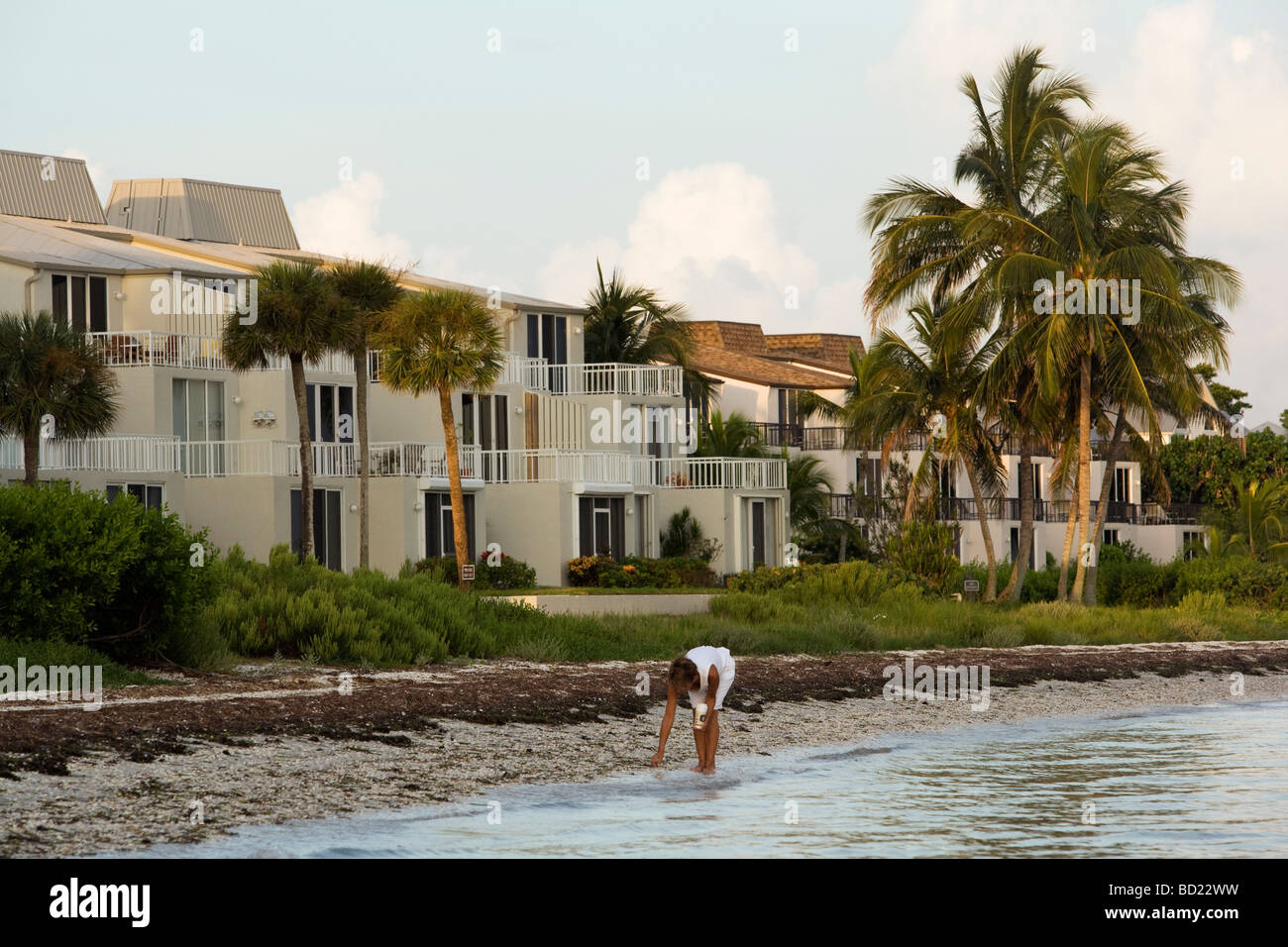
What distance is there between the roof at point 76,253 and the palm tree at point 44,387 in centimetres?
944

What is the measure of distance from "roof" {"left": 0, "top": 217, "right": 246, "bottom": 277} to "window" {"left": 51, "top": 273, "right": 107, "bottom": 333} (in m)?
0.36

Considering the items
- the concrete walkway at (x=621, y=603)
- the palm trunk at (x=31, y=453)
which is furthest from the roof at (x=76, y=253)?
the concrete walkway at (x=621, y=603)

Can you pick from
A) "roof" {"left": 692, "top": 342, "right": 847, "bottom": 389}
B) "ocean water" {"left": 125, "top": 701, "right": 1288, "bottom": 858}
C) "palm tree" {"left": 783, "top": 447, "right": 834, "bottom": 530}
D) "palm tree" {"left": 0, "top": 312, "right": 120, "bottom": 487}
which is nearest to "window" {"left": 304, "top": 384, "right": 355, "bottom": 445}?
"palm tree" {"left": 0, "top": 312, "right": 120, "bottom": 487}

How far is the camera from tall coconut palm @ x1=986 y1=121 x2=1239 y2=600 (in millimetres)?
36031

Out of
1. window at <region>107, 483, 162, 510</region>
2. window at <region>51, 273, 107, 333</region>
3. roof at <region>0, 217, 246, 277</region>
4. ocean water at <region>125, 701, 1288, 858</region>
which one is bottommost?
ocean water at <region>125, 701, 1288, 858</region>

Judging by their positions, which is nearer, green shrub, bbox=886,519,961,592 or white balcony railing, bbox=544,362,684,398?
green shrub, bbox=886,519,961,592

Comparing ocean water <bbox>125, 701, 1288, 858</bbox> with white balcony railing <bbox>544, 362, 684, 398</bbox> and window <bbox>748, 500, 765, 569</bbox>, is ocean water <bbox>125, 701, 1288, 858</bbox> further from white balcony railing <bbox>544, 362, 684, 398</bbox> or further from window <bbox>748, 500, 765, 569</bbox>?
white balcony railing <bbox>544, 362, 684, 398</bbox>

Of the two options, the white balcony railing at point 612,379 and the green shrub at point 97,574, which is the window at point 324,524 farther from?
the green shrub at point 97,574

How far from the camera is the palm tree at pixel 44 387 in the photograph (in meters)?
30.5
